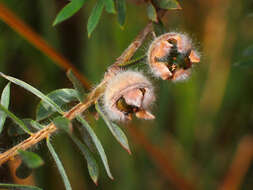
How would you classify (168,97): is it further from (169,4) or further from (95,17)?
(95,17)

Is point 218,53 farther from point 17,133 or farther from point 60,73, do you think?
point 17,133

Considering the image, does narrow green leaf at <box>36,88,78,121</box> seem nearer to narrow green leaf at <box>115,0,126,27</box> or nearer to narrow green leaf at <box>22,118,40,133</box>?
narrow green leaf at <box>22,118,40,133</box>

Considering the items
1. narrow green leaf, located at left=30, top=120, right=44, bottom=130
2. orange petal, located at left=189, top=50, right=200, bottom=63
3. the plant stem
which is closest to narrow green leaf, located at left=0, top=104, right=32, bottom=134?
narrow green leaf, located at left=30, top=120, right=44, bottom=130

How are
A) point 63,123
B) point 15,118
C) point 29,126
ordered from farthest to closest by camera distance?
point 29,126, point 15,118, point 63,123

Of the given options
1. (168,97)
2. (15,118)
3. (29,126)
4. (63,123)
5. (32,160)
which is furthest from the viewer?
(168,97)

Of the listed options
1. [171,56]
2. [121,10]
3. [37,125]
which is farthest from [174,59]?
[37,125]

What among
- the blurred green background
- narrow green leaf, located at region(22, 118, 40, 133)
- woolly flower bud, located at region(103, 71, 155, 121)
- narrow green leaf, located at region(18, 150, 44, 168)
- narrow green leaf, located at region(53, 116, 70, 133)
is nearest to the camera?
narrow green leaf, located at region(18, 150, 44, 168)

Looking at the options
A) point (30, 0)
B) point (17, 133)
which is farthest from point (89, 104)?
point (30, 0)

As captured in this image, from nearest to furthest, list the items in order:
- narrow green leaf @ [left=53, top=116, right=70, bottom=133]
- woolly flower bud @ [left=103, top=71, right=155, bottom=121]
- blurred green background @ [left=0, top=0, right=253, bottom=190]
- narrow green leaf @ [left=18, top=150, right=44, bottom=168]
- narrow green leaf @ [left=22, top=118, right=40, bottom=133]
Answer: narrow green leaf @ [left=18, top=150, right=44, bottom=168], narrow green leaf @ [left=53, top=116, right=70, bottom=133], woolly flower bud @ [left=103, top=71, right=155, bottom=121], narrow green leaf @ [left=22, top=118, right=40, bottom=133], blurred green background @ [left=0, top=0, right=253, bottom=190]
